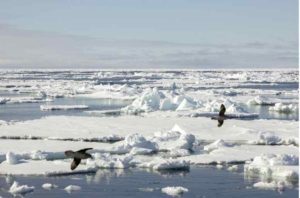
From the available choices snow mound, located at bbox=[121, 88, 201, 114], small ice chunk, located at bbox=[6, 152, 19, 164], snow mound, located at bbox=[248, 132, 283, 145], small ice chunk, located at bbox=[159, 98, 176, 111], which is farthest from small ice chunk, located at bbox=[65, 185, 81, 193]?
small ice chunk, located at bbox=[159, 98, 176, 111]

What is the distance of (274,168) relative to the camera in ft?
51.6

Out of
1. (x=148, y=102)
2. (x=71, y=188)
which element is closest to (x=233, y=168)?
(x=71, y=188)

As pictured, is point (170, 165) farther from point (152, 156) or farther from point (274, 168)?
point (274, 168)

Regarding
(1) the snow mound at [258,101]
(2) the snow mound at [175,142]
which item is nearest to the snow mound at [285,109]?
(1) the snow mound at [258,101]

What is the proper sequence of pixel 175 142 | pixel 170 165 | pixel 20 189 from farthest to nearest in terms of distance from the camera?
pixel 175 142 < pixel 170 165 < pixel 20 189

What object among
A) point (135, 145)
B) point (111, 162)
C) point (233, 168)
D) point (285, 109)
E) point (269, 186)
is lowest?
point (269, 186)

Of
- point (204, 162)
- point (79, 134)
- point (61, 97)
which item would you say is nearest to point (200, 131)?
point (79, 134)

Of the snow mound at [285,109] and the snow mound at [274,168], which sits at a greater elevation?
the snow mound at [285,109]

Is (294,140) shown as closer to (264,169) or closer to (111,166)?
(264,169)

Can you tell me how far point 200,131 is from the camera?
23297 millimetres

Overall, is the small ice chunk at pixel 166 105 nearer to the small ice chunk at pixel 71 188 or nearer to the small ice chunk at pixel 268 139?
the small ice chunk at pixel 268 139

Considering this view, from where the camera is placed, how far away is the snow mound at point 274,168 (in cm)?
1529

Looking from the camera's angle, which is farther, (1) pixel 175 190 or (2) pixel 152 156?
(2) pixel 152 156

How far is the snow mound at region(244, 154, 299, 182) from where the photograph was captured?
50.2 feet
